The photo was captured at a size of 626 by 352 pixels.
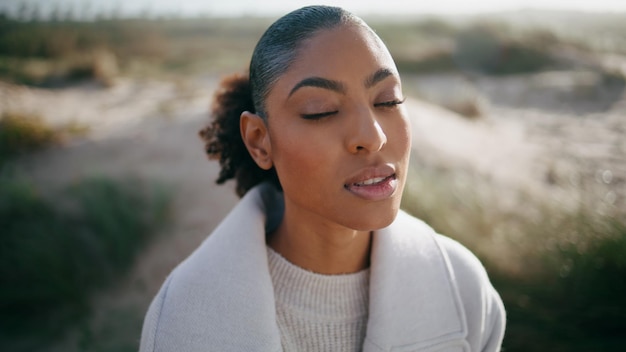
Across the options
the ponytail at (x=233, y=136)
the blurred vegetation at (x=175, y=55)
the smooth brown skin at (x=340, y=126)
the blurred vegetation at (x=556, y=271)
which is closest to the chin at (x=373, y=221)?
the smooth brown skin at (x=340, y=126)

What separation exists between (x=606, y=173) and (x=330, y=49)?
5.18 metres

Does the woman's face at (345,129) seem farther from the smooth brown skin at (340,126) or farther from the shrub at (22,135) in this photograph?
the shrub at (22,135)

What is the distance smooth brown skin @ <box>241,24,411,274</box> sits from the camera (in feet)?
5.14

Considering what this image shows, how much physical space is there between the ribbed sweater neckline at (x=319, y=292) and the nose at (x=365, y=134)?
646 mm

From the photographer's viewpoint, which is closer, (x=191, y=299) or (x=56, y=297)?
(x=191, y=299)

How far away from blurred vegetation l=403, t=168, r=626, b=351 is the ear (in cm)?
242

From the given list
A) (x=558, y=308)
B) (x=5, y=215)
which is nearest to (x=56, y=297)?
(x=5, y=215)

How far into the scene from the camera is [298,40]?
5.38 feet

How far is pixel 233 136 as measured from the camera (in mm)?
2135

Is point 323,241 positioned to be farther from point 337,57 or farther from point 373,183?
point 337,57

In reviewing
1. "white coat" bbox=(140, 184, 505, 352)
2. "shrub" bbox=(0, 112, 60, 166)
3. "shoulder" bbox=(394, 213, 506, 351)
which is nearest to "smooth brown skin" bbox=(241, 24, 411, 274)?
"white coat" bbox=(140, 184, 505, 352)

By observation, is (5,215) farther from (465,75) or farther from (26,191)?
(465,75)

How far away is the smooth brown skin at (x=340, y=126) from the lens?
1566mm

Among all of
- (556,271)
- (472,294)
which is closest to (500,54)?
(556,271)
